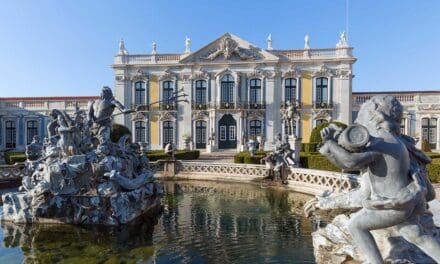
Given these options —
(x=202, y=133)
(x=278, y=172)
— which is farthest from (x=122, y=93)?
(x=278, y=172)

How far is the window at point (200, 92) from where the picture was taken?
102 ft

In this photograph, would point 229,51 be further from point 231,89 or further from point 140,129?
point 140,129

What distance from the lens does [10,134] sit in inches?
1227

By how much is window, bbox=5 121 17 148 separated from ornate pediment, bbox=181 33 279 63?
58.2 ft

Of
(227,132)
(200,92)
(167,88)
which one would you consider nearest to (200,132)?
(227,132)

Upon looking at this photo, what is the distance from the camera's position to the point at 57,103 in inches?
1214

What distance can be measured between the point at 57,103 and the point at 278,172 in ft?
87.0

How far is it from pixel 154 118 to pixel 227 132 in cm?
732

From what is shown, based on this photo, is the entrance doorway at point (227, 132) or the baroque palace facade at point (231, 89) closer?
the baroque palace facade at point (231, 89)

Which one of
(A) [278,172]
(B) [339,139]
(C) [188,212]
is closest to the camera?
(B) [339,139]

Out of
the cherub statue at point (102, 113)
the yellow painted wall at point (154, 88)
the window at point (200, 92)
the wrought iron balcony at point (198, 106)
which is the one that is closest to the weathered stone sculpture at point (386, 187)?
the cherub statue at point (102, 113)

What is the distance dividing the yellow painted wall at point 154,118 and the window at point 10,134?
1325 cm

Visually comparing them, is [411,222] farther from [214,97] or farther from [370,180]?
[214,97]

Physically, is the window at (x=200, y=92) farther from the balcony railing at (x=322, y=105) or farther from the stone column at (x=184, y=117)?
the balcony railing at (x=322, y=105)
